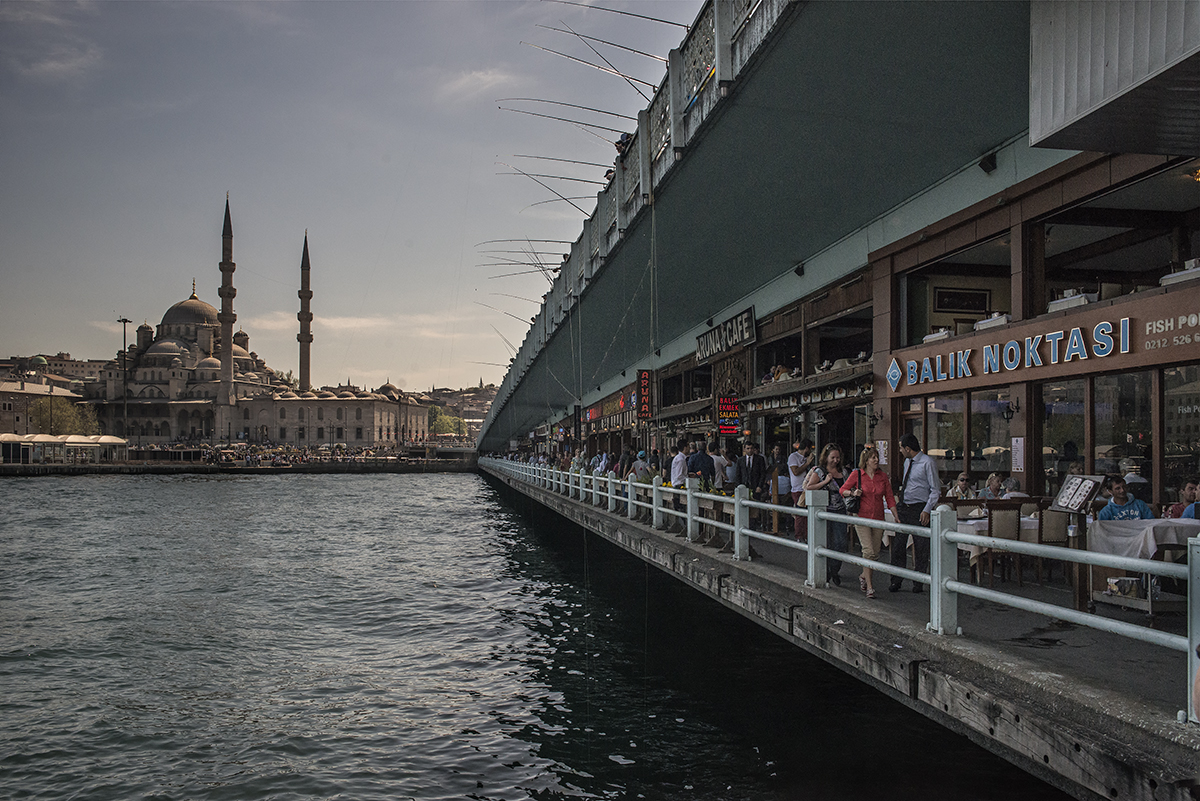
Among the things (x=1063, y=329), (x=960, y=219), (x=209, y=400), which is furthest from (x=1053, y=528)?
(x=209, y=400)

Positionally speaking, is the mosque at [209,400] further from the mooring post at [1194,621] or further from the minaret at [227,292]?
the mooring post at [1194,621]

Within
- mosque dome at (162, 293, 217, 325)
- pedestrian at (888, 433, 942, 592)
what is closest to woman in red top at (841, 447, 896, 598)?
pedestrian at (888, 433, 942, 592)

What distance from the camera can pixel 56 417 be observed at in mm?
127688

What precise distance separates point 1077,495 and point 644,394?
89.9 feet

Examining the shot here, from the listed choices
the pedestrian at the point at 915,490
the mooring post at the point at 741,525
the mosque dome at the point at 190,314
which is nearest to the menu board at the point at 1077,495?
the pedestrian at the point at 915,490

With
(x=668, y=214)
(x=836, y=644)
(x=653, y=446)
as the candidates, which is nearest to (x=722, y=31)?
(x=668, y=214)

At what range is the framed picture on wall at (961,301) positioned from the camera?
525 inches

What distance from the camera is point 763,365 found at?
2309 centimetres

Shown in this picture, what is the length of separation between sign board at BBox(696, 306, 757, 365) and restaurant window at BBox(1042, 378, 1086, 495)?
1152 centimetres

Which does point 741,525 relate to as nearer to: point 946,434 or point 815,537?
point 815,537

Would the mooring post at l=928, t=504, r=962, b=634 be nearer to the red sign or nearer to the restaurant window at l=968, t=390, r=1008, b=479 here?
the restaurant window at l=968, t=390, r=1008, b=479

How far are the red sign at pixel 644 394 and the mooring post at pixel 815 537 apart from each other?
26418 millimetres

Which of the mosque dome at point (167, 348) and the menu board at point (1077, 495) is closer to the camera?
the menu board at point (1077, 495)

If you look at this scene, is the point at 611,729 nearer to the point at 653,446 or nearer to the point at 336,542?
the point at 336,542
